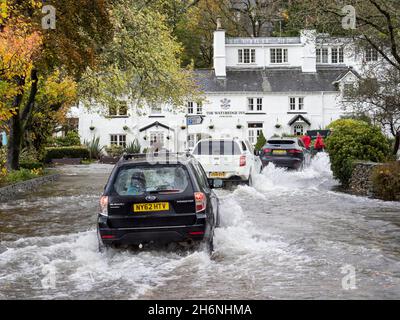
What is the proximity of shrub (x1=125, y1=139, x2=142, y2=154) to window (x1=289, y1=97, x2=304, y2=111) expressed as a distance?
1352cm

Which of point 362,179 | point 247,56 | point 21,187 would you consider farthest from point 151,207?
point 247,56

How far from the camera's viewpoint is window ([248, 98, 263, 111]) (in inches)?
2013

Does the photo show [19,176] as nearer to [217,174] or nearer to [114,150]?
[217,174]

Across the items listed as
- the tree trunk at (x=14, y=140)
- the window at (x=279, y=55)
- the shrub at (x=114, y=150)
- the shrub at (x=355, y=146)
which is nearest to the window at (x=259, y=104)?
the window at (x=279, y=55)

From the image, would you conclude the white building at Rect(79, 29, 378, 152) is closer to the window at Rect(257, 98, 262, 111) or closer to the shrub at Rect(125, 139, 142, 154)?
the window at Rect(257, 98, 262, 111)

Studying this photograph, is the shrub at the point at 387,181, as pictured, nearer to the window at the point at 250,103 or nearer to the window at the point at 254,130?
the window at the point at 254,130

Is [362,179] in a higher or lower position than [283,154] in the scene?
lower

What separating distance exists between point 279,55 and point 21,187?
124 feet

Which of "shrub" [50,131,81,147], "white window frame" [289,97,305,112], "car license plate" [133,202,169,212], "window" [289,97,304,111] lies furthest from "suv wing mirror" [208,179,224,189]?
"window" [289,97,304,111]

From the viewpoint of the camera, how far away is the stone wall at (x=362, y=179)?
704 inches

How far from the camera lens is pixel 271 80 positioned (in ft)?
172

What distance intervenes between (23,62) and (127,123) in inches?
1364
